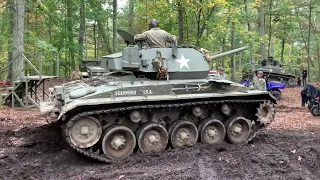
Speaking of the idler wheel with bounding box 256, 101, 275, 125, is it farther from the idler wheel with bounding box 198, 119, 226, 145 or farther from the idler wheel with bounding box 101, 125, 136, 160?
the idler wheel with bounding box 101, 125, 136, 160

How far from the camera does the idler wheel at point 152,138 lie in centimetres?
833

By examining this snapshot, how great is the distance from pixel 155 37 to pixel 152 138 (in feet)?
8.30

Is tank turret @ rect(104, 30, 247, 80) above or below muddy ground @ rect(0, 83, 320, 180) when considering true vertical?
above

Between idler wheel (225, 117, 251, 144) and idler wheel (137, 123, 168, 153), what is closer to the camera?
idler wheel (137, 123, 168, 153)

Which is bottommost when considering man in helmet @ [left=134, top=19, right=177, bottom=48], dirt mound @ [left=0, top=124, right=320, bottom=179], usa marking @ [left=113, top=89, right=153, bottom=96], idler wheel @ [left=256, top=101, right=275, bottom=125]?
dirt mound @ [left=0, top=124, right=320, bottom=179]

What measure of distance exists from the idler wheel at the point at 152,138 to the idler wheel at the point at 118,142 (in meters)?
0.22

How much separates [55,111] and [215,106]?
12.1 ft

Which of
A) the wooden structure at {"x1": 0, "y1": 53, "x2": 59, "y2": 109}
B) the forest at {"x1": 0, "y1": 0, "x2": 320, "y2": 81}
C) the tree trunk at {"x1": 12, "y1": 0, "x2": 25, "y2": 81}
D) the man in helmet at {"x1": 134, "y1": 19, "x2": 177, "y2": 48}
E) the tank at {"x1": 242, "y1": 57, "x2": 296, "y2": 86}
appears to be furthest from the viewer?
the tank at {"x1": 242, "y1": 57, "x2": 296, "y2": 86}

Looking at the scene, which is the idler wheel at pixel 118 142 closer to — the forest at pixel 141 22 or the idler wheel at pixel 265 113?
the idler wheel at pixel 265 113

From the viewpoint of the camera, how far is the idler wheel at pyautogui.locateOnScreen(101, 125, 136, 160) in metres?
7.96

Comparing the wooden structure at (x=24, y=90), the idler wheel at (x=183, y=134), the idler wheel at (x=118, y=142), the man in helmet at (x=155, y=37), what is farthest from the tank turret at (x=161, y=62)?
the wooden structure at (x=24, y=90)

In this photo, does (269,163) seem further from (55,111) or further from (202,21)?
(202,21)

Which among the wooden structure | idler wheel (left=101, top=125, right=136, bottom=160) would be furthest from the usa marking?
the wooden structure

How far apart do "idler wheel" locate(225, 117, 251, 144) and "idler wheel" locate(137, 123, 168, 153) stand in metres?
1.77
